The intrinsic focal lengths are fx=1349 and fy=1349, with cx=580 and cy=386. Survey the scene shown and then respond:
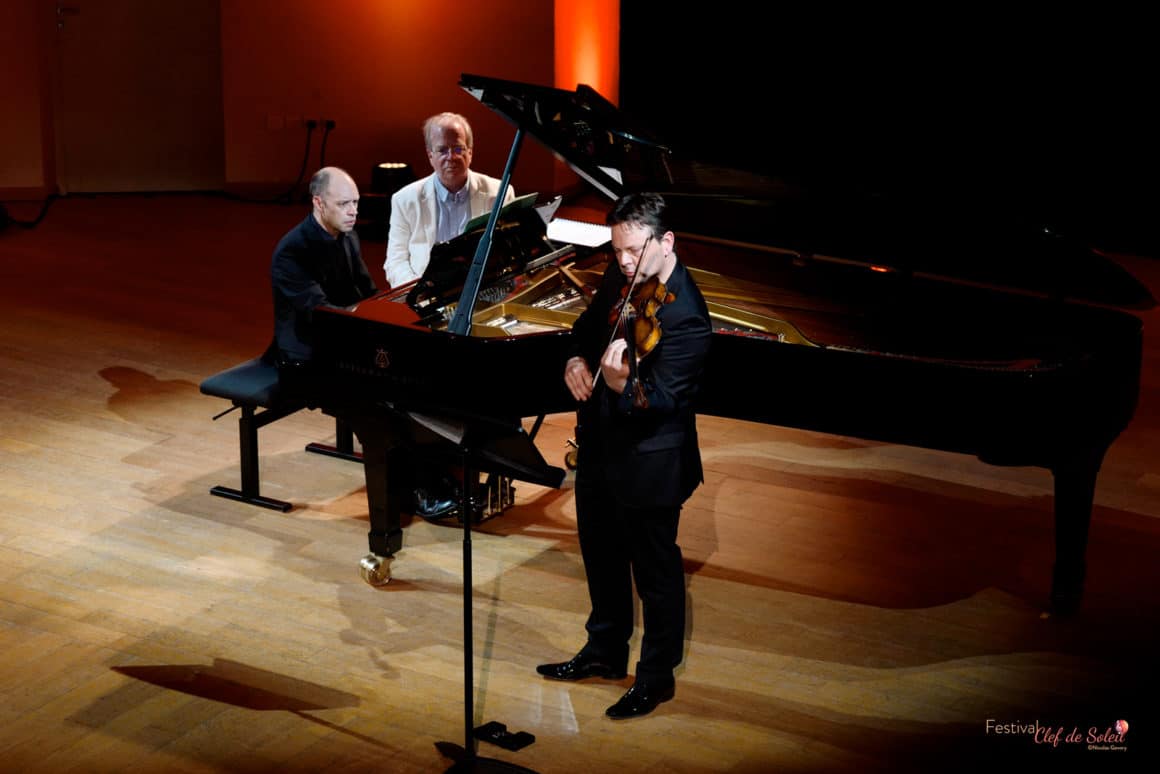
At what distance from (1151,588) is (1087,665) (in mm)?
669

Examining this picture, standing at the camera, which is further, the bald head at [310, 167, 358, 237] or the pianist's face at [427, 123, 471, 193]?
the pianist's face at [427, 123, 471, 193]

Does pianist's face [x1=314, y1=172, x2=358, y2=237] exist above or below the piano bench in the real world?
above

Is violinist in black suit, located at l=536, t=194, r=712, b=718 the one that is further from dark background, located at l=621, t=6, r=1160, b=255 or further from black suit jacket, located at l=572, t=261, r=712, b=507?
dark background, located at l=621, t=6, r=1160, b=255

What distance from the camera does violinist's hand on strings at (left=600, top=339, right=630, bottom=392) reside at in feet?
10.7

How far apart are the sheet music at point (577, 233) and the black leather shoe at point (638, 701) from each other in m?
2.10

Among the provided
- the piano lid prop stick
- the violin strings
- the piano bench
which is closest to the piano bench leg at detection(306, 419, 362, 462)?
the piano bench

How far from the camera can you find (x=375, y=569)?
4359 millimetres

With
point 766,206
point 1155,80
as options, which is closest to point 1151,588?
point 766,206

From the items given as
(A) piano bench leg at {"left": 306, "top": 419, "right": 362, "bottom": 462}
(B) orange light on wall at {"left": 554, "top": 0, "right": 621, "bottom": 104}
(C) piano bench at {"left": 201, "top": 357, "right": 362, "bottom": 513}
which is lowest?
(A) piano bench leg at {"left": 306, "top": 419, "right": 362, "bottom": 462}

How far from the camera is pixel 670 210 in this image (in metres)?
5.10

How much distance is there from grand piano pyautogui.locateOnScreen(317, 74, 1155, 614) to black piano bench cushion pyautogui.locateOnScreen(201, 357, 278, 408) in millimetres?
633

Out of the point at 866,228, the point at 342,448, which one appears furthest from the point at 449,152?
the point at 866,228

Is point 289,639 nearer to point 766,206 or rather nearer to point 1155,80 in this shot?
point 766,206

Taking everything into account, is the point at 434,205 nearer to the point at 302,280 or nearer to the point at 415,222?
the point at 415,222
